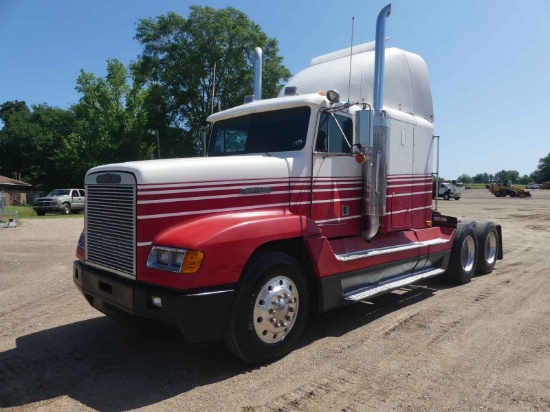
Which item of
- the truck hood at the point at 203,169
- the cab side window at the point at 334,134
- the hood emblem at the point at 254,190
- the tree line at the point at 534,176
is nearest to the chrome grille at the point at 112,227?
the truck hood at the point at 203,169

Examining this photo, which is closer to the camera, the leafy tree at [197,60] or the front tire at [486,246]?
the front tire at [486,246]

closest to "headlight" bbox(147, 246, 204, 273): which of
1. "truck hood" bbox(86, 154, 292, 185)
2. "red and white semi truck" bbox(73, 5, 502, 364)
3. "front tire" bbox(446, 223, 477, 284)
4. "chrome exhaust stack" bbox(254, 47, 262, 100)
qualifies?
"red and white semi truck" bbox(73, 5, 502, 364)

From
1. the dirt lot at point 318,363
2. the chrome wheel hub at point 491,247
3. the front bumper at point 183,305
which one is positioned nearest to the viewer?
the dirt lot at point 318,363

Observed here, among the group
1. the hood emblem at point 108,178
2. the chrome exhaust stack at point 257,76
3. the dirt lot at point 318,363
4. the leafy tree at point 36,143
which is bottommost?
the dirt lot at point 318,363

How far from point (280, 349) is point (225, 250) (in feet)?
4.02

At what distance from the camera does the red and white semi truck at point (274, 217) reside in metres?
3.71

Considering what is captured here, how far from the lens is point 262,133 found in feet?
17.4

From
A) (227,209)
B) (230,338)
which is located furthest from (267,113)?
(230,338)

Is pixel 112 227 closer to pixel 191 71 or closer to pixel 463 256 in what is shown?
pixel 463 256

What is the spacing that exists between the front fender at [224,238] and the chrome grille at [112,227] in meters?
0.33

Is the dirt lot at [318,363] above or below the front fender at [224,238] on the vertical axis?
below

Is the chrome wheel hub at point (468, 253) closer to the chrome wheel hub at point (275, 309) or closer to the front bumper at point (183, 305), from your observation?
the chrome wheel hub at point (275, 309)

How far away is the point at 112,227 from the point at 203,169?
1.05m

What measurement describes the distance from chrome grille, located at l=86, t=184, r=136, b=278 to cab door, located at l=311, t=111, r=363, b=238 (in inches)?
82.2
